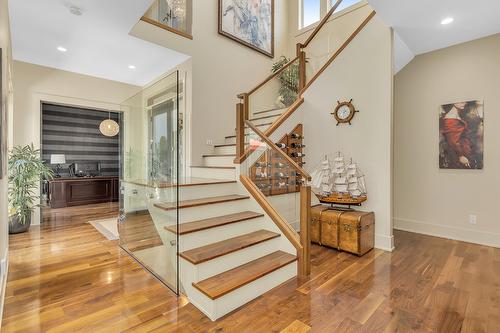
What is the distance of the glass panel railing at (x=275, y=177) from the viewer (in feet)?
9.95

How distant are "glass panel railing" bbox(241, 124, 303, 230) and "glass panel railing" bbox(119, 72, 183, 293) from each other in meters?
0.99

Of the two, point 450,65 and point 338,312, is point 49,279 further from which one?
point 450,65

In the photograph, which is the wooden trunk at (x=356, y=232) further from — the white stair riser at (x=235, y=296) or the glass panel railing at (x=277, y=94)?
the glass panel railing at (x=277, y=94)

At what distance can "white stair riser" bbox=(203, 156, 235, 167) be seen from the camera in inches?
161

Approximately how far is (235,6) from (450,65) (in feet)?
14.0

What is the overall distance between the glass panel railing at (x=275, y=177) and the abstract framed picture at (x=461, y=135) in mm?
2798

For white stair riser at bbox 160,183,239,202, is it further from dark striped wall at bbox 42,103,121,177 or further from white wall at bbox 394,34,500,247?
dark striped wall at bbox 42,103,121,177

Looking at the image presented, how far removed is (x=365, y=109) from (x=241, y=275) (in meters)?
3.04

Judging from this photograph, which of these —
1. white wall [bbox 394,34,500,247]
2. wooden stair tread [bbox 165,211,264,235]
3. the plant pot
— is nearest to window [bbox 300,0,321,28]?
white wall [bbox 394,34,500,247]

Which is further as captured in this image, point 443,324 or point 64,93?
point 64,93

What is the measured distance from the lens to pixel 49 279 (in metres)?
2.64

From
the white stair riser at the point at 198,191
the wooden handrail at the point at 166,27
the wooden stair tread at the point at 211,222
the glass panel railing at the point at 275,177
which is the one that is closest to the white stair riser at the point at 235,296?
the wooden stair tread at the point at 211,222

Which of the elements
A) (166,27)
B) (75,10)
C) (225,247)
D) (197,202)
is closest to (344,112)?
(197,202)

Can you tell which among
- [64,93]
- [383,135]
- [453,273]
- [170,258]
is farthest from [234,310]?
[64,93]
